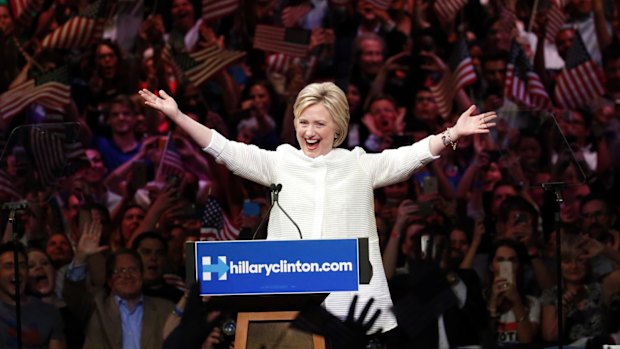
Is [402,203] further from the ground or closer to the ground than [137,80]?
closer to the ground

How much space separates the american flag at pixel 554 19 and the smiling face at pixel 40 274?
3.31 metres

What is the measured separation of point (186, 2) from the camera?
7.88 metres

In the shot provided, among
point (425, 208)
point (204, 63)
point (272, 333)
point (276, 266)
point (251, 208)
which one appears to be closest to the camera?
point (276, 266)

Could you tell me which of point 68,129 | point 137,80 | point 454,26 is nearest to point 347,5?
point 454,26

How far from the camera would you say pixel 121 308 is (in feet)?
21.5

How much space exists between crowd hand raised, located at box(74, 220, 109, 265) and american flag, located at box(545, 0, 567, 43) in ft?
Result: 9.68

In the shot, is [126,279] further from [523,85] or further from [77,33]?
[523,85]

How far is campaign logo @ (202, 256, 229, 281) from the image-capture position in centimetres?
409

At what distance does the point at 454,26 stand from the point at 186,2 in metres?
1.62

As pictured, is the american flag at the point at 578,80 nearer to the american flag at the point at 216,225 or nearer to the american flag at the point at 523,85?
the american flag at the point at 523,85

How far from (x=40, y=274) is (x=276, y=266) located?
9.18ft

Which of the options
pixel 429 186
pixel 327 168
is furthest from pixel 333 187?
pixel 429 186

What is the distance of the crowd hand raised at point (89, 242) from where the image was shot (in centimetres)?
678

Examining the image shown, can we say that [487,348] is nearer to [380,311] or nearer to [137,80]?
Result: [380,311]
